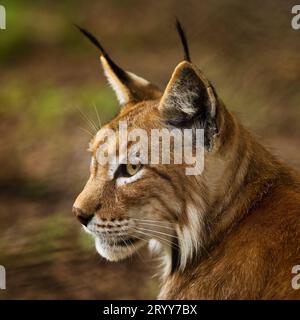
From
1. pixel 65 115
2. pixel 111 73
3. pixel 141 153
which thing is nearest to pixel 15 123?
pixel 65 115

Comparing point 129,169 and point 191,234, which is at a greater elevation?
point 129,169

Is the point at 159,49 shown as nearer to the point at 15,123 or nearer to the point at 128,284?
the point at 15,123

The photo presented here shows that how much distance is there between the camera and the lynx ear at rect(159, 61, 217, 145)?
102 inches

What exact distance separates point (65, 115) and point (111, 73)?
212 centimetres

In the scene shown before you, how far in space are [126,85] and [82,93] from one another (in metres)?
2.17

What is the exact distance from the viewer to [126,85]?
3.12m
